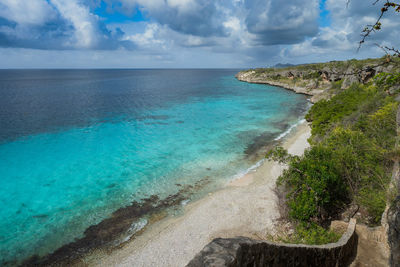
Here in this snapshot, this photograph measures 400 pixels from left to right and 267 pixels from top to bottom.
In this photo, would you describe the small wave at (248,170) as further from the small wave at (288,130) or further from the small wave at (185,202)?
the small wave at (288,130)

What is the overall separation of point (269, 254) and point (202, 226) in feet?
35.6

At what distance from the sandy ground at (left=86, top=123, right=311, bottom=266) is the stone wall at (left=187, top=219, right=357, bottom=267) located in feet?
22.5

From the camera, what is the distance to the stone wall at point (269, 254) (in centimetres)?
Answer: 488

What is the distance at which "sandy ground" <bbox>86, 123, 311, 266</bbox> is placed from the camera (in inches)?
547

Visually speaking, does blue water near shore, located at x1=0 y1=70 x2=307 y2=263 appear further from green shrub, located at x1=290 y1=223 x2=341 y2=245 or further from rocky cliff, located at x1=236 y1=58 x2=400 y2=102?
rocky cliff, located at x1=236 y1=58 x2=400 y2=102

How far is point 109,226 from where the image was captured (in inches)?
667

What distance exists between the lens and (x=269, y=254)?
6141mm

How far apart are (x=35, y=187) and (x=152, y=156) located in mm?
12386

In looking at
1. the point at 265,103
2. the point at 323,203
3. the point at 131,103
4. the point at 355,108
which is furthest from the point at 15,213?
the point at 265,103

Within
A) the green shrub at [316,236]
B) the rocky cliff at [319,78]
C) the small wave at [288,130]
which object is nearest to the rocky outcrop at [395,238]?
the green shrub at [316,236]

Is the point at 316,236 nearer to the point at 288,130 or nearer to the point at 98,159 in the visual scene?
the point at 98,159

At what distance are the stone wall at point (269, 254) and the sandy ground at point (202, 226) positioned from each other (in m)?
6.86

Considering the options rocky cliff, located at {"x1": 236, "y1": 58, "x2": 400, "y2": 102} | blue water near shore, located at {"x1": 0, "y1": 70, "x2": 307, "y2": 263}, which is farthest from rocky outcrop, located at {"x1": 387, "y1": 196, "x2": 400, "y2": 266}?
rocky cliff, located at {"x1": 236, "y1": 58, "x2": 400, "y2": 102}

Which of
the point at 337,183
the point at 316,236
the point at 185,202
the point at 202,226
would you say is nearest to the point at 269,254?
the point at 316,236
